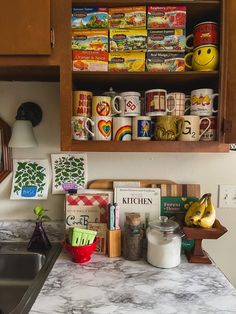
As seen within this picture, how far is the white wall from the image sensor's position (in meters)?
1.20

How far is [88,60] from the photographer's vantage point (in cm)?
90

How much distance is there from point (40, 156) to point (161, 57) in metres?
0.70

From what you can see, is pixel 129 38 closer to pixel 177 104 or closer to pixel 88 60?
pixel 88 60

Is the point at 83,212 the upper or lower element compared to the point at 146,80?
lower

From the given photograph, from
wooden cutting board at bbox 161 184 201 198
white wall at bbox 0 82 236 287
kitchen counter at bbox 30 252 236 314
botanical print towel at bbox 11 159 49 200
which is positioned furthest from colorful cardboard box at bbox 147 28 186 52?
kitchen counter at bbox 30 252 236 314

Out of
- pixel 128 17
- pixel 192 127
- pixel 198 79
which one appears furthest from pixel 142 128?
pixel 128 17

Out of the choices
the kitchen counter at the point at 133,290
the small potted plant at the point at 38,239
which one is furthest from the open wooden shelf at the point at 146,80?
the kitchen counter at the point at 133,290

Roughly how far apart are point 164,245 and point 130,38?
0.76m

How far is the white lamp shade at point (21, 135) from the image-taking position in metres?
1.14

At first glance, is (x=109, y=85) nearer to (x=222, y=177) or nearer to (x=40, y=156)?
(x=40, y=156)

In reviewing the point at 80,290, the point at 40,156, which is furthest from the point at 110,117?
the point at 80,290

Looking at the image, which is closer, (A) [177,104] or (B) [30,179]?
(A) [177,104]

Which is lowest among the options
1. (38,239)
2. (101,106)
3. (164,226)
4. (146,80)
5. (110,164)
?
(38,239)

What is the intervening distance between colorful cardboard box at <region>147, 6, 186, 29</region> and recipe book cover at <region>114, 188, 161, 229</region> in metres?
0.67
